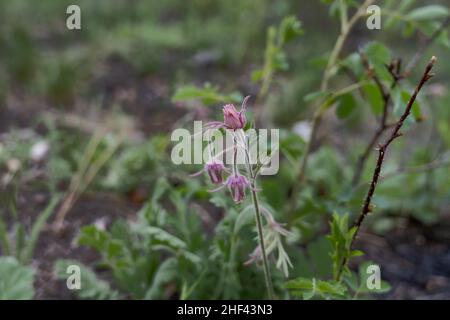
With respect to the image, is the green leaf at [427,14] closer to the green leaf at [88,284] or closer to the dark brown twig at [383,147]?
the dark brown twig at [383,147]

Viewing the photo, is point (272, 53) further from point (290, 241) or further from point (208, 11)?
point (208, 11)

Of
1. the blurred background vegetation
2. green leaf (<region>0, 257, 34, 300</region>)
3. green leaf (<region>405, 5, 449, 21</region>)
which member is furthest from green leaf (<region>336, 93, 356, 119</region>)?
green leaf (<region>0, 257, 34, 300</region>)

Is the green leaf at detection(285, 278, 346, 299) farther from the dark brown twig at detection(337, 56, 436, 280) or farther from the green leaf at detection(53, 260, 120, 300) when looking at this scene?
the green leaf at detection(53, 260, 120, 300)

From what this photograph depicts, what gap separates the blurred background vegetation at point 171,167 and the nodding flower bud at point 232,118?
38cm

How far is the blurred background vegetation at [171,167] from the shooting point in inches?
64.1

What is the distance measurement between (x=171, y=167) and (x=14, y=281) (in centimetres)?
84

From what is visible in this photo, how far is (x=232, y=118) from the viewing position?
3.73ft

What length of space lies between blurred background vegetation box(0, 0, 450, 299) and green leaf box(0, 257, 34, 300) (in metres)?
0.01

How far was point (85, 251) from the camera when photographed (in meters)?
2.02

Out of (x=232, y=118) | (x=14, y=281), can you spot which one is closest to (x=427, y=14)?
(x=232, y=118)

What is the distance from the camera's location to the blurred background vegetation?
1.63 metres

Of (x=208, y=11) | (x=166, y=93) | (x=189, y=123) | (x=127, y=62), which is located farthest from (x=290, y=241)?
(x=208, y=11)

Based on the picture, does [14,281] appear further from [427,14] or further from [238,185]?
[427,14]

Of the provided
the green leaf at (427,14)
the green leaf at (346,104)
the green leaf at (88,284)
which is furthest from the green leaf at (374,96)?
the green leaf at (88,284)
